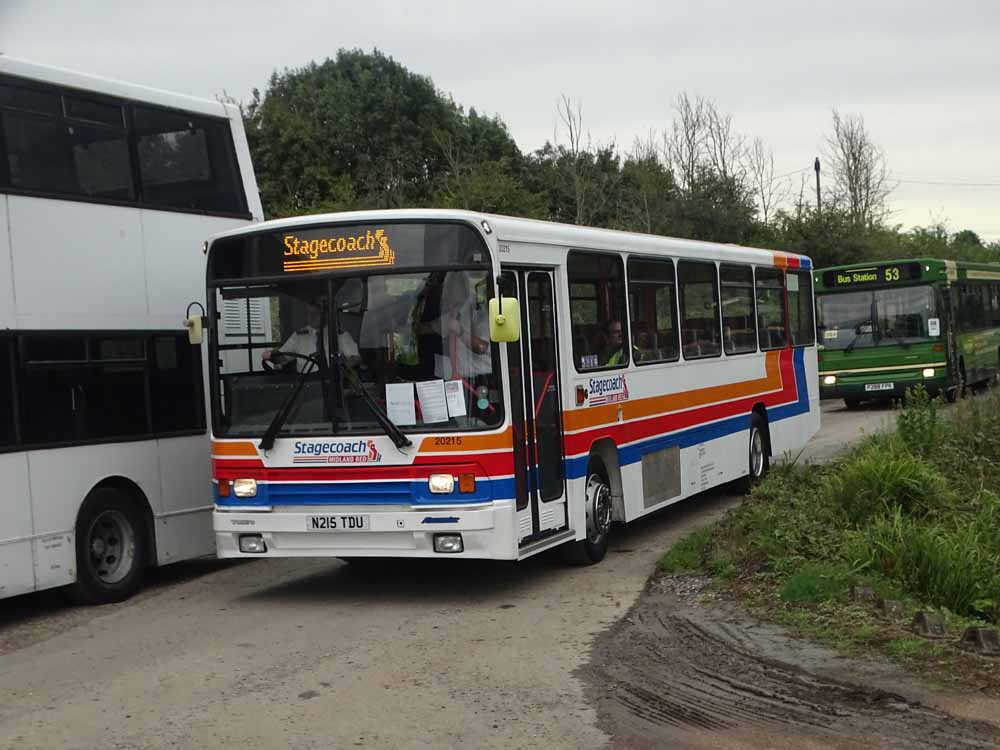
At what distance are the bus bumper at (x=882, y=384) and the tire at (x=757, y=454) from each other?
11269mm

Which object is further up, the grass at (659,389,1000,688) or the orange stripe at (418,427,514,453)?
the orange stripe at (418,427,514,453)

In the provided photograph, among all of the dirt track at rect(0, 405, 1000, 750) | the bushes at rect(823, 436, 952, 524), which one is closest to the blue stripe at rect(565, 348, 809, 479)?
the dirt track at rect(0, 405, 1000, 750)

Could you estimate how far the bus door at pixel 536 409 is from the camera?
1050 centimetres

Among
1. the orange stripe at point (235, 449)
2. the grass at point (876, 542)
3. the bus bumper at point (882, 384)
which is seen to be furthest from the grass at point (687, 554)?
the bus bumper at point (882, 384)

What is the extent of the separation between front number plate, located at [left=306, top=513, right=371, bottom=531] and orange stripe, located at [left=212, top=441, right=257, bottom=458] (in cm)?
72

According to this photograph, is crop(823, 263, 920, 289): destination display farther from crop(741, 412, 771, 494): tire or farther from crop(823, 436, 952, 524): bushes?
crop(823, 436, 952, 524): bushes

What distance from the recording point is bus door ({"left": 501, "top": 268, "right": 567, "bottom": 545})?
1050cm

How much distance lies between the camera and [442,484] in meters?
10.1

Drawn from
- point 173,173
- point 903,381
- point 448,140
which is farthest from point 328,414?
point 448,140

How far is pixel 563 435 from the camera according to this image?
11.3 meters

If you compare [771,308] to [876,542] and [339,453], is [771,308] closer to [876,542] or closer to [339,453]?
[876,542]

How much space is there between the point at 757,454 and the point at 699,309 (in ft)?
9.03

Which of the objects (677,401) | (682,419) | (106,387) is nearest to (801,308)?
(682,419)

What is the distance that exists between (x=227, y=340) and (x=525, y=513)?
277 centimetres
